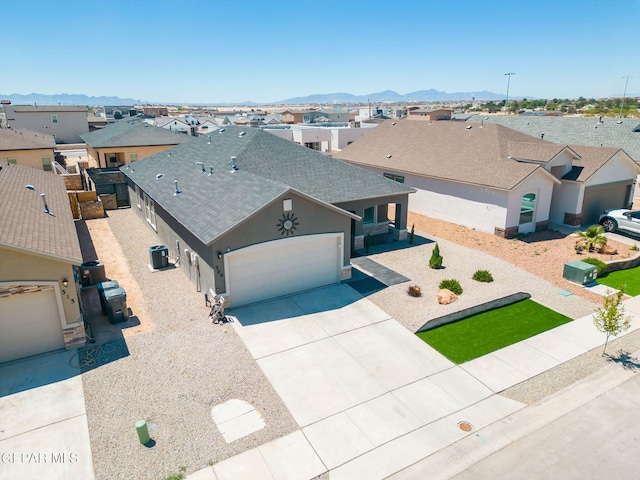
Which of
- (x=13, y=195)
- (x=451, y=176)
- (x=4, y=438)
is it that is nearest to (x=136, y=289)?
(x=13, y=195)

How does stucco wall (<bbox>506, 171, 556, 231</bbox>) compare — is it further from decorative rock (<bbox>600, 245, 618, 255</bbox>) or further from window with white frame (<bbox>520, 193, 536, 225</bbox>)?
decorative rock (<bbox>600, 245, 618, 255</bbox>)

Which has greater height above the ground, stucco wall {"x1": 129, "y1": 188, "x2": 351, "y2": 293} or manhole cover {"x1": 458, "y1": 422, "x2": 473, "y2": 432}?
stucco wall {"x1": 129, "y1": 188, "x2": 351, "y2": 293}

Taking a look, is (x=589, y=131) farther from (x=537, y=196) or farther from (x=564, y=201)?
(x=537, y=196)

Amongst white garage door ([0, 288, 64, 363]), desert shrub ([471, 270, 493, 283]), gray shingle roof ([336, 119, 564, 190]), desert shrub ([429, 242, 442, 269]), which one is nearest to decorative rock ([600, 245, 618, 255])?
gray shingle roof ([336, 119, 564, 190])

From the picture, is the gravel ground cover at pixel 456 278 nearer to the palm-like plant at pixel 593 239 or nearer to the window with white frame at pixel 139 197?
the palm-like plant at pixel 593 239

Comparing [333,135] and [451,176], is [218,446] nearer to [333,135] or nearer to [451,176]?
[451,176]

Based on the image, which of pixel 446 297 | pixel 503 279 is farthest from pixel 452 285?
pixel 503 279
